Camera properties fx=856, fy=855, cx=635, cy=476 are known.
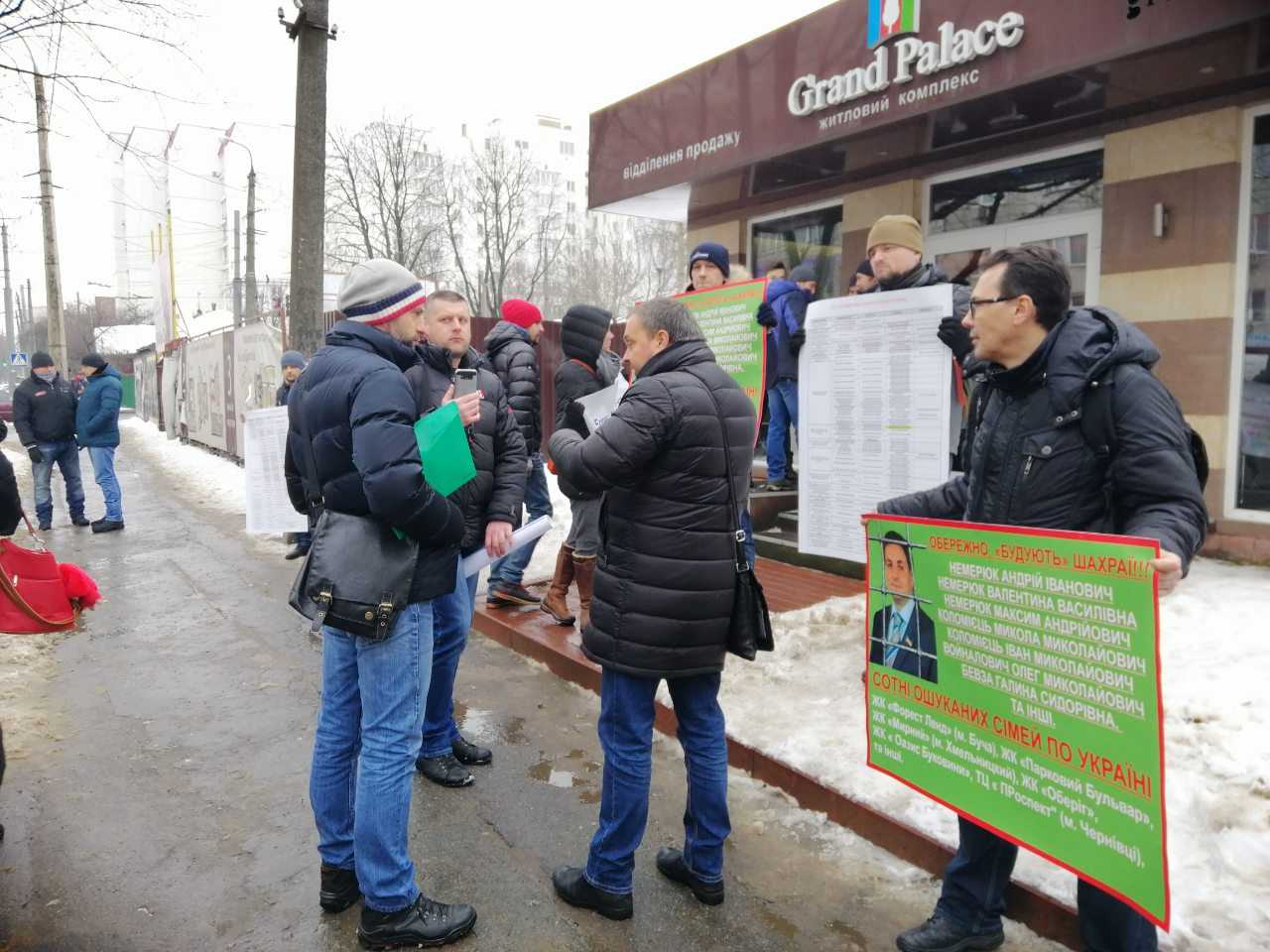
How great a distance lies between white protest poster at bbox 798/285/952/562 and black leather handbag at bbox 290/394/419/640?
2224 mm

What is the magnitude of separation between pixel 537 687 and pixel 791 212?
6.51 m

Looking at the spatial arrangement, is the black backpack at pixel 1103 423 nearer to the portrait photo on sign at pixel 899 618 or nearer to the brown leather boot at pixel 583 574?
the portrait photo on sign at pixel 899 618

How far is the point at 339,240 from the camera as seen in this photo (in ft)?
118

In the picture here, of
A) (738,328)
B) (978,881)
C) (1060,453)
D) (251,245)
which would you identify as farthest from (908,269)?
(251,245)

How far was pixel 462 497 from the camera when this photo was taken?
3.65 meters

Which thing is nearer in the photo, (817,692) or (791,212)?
(817,692)

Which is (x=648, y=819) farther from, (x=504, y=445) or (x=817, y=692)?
(x=504, y=445)

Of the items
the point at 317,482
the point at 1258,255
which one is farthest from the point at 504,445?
the point at 1258,255

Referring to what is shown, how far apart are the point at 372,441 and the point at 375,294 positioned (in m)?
0.54

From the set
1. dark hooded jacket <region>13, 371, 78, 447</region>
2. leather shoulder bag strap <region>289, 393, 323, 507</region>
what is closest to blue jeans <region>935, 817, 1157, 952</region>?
leather shoulder bag strap <region>289, 393, 323, 507</region>

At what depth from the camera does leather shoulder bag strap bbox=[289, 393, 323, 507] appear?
2.68 metres

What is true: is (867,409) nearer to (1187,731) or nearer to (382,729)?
(1187,731)

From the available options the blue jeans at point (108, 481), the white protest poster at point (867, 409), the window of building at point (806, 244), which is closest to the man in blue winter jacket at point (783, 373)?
the window of building at point (806, 244)

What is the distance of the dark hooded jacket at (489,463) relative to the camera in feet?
12.0
